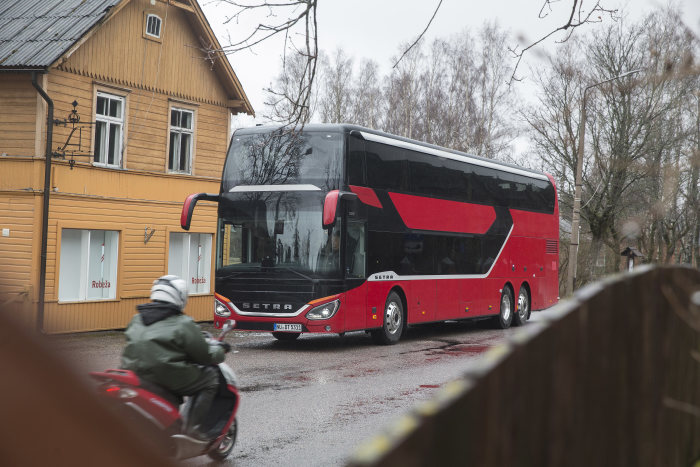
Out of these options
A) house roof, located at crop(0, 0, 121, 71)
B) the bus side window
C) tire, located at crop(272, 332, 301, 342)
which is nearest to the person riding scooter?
the bus side window

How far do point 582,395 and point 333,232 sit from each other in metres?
13.8

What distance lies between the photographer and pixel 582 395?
1856 mm

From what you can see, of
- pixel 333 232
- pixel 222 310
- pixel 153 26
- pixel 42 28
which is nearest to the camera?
pixel 333 232

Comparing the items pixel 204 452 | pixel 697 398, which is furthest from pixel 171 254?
pixel 697 398

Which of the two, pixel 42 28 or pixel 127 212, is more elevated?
pixel 42 28

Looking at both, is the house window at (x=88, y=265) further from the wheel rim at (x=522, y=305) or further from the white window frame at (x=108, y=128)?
the wheel rim at (x=522, y=305)

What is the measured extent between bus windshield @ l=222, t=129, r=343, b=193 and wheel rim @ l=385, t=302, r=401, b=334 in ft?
10.7

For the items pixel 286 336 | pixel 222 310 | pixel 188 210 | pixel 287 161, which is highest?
pixel 287 161

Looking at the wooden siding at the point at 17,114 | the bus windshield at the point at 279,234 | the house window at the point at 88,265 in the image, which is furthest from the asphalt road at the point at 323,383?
the wooden siding at the point at 17,114

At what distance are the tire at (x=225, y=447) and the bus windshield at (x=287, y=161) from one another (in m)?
8.98

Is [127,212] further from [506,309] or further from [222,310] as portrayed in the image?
[506,309]

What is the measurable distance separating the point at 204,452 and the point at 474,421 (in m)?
5.49

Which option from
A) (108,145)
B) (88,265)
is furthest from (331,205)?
(108,145)

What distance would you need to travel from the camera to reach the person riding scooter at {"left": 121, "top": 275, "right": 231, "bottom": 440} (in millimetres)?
5754
